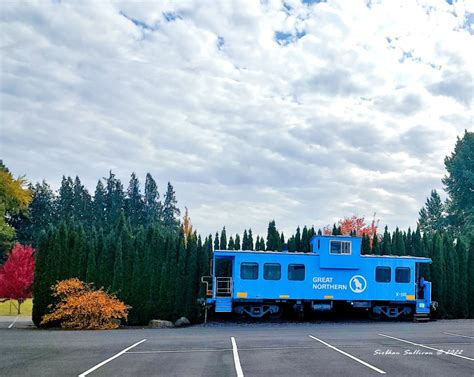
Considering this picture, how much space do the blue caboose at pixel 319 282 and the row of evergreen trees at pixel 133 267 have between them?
5.46ft

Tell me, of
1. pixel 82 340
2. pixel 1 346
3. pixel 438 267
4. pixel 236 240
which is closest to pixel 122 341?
pixel 82 340

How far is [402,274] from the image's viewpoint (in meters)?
28.7

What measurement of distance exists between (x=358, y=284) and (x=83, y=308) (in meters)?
14.2

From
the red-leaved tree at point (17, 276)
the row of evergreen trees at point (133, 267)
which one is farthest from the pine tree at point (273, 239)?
the red-leaved tree at point (17, 276)

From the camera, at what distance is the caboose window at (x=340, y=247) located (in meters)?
28.1

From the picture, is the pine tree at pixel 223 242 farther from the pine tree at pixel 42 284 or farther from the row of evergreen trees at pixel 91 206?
the row of evergreen trees at pixel 91 206

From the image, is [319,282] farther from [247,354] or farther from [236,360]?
[236,360]

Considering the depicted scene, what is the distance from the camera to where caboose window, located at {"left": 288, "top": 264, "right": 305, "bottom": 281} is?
27906 millimetres

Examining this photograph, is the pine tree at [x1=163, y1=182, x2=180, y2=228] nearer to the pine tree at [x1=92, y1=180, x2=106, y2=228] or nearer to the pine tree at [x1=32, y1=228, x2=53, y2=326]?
the pine tree at [x1=92, y1=180, x2=106, y2=228]

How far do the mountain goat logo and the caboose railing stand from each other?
6472 mm

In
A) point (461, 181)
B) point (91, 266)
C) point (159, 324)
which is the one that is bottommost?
point (159, 324)

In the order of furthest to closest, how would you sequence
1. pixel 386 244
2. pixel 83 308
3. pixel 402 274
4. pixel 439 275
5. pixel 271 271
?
1. pixel 386 244
2. pixel 439 275
3. pixel 402 274
4. pixel 271 271
5. pixel 83 308

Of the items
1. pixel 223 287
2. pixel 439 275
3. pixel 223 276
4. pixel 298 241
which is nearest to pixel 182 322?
pixel 223 287

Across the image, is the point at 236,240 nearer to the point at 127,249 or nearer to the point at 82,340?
the point at 127,249
